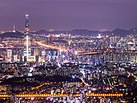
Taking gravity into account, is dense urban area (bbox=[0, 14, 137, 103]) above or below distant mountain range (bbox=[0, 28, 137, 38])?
below

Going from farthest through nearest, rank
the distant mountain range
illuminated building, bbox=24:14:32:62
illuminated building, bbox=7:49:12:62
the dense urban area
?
the distant mountain range
illuminated building, bbox=24:14:32:62
illuminated building, bbox=7:49:12:62
the dense urban area

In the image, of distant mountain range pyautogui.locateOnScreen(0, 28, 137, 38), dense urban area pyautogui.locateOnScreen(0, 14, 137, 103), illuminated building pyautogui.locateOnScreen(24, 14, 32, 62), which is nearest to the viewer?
dense urban area pyautogui.locateOnScreen(0, 14, 137, 103)

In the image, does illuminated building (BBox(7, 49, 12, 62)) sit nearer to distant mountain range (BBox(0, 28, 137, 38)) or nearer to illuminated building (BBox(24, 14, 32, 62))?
illuminated building (BBox(24, 14, 32, 62))

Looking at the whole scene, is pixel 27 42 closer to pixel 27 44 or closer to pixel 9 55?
pixel 27 44

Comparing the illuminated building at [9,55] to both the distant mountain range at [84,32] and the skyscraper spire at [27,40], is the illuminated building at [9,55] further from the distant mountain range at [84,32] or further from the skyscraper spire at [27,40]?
the distant mountain range at [84,32]

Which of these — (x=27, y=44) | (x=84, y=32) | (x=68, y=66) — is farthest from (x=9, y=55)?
(x=84, y=32)

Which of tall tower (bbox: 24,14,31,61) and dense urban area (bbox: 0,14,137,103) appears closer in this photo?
dense urban area (bbox: 0,14,137,103)

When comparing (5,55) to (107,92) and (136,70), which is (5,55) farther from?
(107,92)

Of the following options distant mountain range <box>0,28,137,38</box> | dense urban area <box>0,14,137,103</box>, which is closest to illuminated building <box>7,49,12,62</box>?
dense urban area <box>0,14,137,103</box>

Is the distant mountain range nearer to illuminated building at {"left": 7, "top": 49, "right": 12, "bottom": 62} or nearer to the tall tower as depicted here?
the tall tower

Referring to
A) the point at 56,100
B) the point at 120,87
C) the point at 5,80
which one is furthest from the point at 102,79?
the point at 56,100

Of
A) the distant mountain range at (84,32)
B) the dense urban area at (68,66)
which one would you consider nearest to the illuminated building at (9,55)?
the dense urban area at (68,66)
